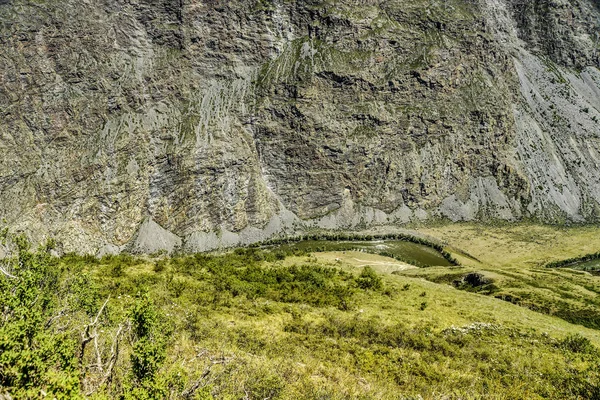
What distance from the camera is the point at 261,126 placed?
16988 centimetres

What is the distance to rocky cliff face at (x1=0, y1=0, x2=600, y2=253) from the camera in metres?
136

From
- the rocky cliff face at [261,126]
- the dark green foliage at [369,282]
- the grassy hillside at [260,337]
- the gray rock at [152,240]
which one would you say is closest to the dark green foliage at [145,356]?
the grassy hillside at [260,337]

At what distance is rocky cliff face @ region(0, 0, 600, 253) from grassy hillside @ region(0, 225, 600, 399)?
116 m

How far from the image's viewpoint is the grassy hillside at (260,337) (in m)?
10.1

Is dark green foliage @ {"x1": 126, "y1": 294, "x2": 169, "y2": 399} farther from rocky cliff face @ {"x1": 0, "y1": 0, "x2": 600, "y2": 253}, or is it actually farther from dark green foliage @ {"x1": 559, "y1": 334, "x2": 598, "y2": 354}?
rocky cliff face @ {"x1": 0, "y1": 0, "x2": 600, "y2": 253}

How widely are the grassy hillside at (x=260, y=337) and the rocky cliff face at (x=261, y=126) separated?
11569 centimetres

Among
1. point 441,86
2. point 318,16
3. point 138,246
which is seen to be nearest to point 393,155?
point 441,86

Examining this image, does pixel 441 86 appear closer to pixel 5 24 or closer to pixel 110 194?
pixel 110 194

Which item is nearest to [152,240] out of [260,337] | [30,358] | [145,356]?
[260,337]

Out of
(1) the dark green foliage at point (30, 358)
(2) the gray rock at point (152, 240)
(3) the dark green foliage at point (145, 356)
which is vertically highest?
(1) the dark green foliage at point (30, 358)

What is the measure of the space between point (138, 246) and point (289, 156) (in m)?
74.4

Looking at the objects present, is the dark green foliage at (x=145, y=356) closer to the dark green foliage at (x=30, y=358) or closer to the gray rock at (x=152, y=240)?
the dark green foliage at (x=30, y=358)

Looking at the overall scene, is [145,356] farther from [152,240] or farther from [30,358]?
[152,240]

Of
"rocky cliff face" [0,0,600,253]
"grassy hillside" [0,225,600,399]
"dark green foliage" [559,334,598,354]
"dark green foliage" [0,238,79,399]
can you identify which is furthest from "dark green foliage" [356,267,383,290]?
"rocky cliff face" [0,0,600,253]
